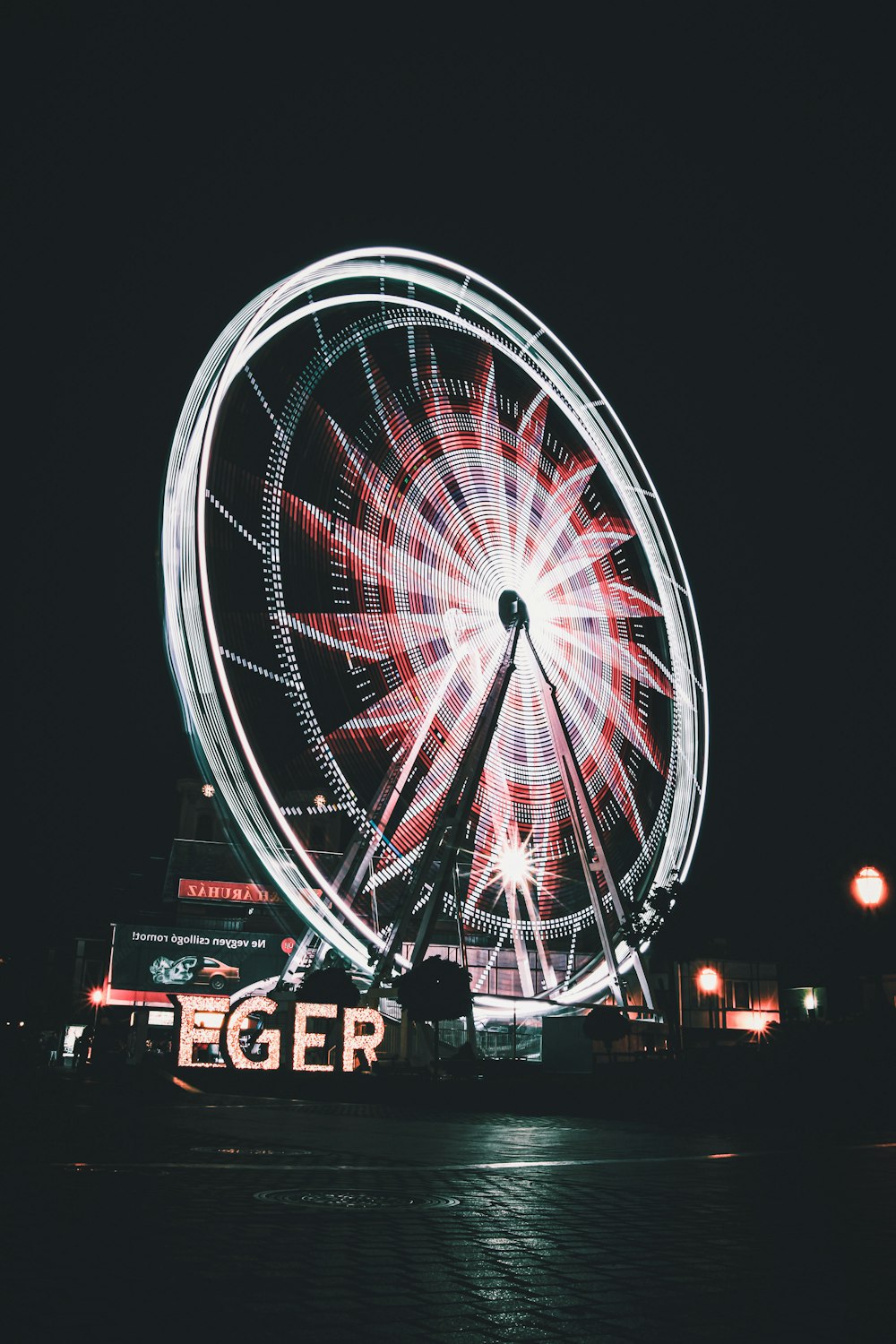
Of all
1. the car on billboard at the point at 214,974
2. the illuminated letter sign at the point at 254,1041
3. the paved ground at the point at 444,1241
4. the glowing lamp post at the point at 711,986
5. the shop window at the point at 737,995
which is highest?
the car on billboard at the point at 214,974

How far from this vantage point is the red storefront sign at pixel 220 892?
65375 mm

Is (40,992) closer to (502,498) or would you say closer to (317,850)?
(317,850)

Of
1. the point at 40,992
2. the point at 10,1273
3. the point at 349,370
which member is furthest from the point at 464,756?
the point at 40,992

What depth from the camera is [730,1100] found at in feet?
48.9

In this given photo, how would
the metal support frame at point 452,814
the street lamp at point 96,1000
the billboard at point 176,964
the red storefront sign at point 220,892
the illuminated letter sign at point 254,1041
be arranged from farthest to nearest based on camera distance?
the red storefront sign at point 220,892, the street lamp at point 96,1000, the billboard at point 176,964, the illuminated letter sign at point 254,1041, the metal support frame at point 452,814

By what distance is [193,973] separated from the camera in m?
60.2

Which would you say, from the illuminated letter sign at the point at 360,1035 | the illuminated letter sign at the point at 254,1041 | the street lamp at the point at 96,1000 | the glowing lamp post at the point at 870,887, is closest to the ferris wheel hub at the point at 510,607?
the illuminated letter sign at the point at 360,1035

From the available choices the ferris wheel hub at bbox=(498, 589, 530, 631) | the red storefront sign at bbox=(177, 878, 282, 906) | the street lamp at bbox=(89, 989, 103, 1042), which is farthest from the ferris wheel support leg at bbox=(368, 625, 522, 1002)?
the red storefront sign at bbox=(177, 878, 282, 906)

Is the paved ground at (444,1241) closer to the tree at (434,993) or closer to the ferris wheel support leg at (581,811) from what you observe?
the ferris wheel support leg at (581,811)

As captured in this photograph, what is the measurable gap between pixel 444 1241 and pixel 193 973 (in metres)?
57.4

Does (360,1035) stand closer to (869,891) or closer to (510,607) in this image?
(510,607)

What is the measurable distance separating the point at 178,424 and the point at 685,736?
13.0m

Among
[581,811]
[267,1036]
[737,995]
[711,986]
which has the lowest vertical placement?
[267,1036]

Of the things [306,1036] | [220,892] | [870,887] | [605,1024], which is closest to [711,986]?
[605,1024]
